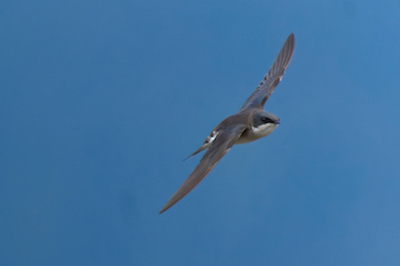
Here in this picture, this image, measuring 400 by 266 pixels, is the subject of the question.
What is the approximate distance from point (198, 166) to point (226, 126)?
437mm

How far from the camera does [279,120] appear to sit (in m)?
2.28

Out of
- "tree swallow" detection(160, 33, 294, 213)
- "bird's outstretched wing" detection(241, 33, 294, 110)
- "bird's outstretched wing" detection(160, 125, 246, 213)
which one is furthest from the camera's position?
"bird's outstretched wing" detection(241, 33, 294, 110)

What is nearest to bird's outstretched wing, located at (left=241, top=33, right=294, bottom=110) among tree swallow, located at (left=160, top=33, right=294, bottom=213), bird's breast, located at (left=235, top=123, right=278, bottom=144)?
tree swallow, located at (left=160, top=33, right=294, bottom=213)

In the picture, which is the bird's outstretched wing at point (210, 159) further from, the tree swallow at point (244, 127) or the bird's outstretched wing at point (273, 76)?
the bird's outstretched wing at point (273, 76)

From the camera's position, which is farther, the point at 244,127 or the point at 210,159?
the point at 244,127

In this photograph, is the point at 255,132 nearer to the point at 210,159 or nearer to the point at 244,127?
the point at 244,127

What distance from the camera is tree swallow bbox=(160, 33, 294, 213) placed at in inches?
71.2

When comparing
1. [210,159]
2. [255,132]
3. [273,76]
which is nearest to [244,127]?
[255,132]

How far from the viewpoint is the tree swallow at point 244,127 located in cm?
181

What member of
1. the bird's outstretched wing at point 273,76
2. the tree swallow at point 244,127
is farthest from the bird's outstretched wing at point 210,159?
the bird's outstretched wing at point 273,76

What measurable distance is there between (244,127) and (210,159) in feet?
1.09

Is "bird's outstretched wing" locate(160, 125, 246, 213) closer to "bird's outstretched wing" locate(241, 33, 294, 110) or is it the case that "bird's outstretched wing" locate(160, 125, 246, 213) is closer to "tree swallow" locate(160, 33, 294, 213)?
"tree swallow" locate(160, 33, 294, 213)

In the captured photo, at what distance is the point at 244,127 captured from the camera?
2.21 meters

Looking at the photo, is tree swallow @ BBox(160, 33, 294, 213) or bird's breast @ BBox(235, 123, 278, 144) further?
bird's breast @ BBox(235, 123, 278, 144)
